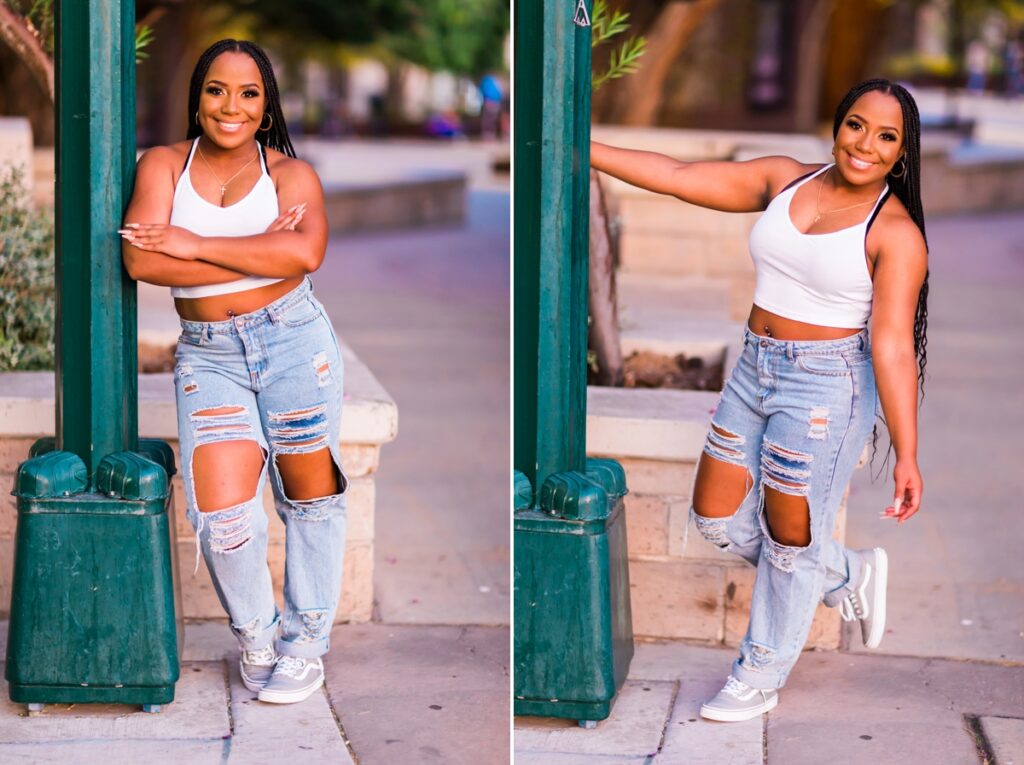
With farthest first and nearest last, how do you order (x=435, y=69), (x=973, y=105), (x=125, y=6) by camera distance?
(x=435, y=69)
(x=973, y=105)
(x=125, y=6)

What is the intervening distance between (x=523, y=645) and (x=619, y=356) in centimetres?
172

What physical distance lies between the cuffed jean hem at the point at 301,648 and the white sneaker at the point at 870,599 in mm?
1401

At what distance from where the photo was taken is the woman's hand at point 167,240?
376 cm

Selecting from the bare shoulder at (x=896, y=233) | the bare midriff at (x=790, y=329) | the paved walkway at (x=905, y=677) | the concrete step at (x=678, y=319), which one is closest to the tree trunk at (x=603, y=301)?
the concrete step at (x=678, y=319)

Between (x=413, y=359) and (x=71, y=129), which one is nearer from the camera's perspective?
(x=71, y=129)

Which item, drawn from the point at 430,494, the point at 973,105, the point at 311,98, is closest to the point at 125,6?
the point at 430,494

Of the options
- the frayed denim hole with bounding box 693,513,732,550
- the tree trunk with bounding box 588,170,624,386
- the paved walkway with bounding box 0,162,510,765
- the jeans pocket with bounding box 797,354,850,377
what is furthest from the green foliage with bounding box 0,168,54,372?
the jeans pocket with bounding box 797,354,850,377

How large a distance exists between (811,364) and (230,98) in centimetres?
155

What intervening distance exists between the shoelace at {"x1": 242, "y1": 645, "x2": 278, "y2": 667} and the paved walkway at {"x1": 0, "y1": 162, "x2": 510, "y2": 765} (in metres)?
0.09

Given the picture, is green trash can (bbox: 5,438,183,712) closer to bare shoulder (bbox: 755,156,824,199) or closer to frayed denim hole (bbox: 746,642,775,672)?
frayed denim hole (bbox: 746,642,775,672)

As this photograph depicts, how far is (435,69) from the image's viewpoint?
3766 cm

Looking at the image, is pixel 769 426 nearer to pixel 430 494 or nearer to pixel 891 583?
pixel 891 583

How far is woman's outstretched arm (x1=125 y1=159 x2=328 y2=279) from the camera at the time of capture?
12.4ft

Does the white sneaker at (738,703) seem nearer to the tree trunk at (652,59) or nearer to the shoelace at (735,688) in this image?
the shoelace at (735,688)
